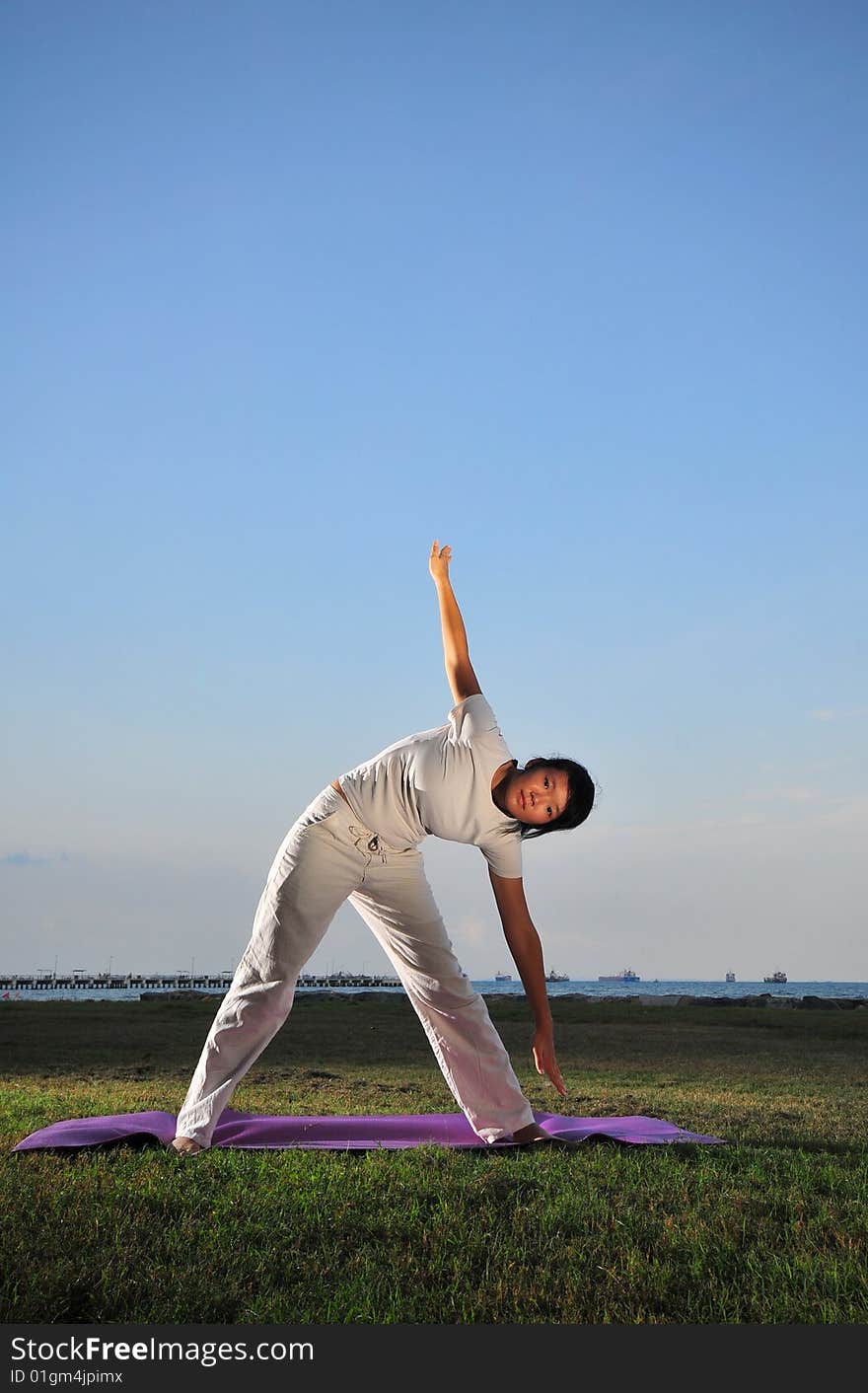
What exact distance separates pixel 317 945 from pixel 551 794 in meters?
1.43

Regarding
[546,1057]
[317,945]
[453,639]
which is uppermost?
[453,639]

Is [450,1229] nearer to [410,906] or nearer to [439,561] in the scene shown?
[410,906]

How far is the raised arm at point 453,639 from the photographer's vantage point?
5.17m

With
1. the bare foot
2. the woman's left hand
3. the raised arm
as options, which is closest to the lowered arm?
the woman's left hand

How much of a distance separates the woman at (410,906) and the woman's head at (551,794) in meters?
0.18

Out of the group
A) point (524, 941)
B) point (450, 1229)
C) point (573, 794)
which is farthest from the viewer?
point (524, 941)

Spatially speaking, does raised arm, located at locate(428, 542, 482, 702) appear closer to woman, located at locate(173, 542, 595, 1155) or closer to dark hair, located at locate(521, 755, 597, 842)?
woman, located at locate(173, 542, 595, 1155)

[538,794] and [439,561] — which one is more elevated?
[439,561]

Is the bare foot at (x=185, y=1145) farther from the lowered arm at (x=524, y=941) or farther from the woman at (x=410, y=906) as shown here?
the lowered arm at (x=524, y=941)

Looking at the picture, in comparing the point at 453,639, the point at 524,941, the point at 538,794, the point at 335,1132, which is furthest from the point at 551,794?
the point at 335,1132

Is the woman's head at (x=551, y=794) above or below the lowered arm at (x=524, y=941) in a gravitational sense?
above

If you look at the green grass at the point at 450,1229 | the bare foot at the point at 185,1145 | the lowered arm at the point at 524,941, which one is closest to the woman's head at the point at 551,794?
the lowered arm at the point at 524,941

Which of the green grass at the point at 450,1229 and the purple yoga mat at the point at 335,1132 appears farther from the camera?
the purple yoga mat at the point at 335,1132

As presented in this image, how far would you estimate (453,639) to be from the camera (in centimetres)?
530
